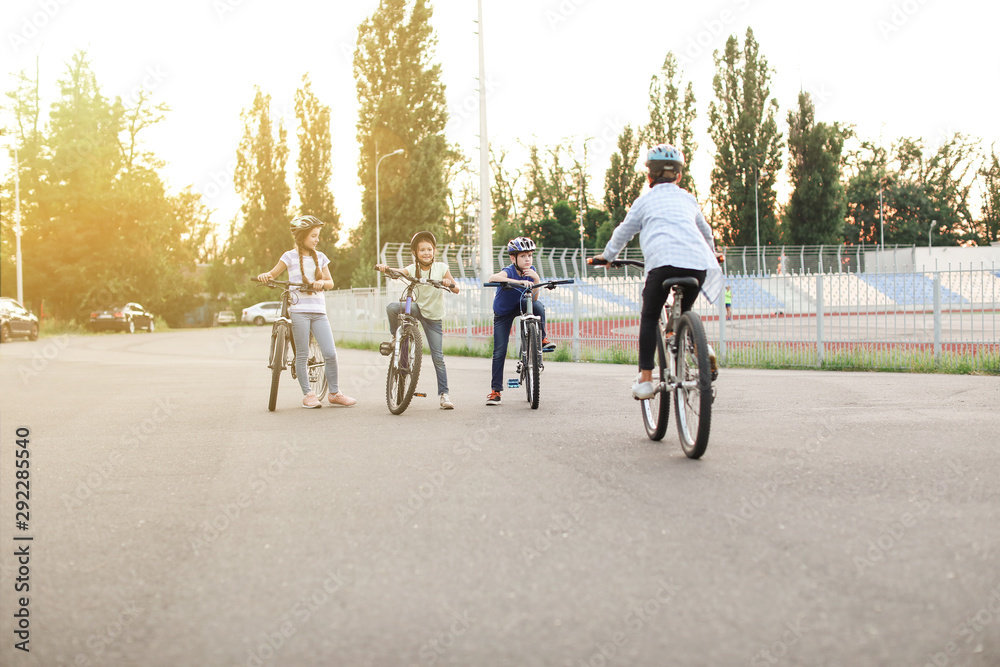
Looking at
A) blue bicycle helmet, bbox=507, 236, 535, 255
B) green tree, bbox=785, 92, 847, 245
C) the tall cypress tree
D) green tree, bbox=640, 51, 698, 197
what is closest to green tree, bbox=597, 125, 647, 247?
green tree, bbox=640, 51, 698, 197

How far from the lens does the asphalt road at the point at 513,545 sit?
8.71 ft

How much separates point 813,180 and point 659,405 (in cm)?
5749

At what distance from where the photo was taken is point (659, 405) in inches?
236

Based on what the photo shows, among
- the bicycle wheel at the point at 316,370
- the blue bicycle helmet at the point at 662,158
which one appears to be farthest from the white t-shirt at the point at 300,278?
the blue bicycle helmet at the point at 662,158

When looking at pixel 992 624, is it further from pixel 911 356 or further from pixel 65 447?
pixel 911 356

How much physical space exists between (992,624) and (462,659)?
1551mm

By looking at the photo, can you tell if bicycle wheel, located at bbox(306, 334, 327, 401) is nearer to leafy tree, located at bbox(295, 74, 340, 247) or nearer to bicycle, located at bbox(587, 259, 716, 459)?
bicycle, located at bbox(587, 259, 716, 459)

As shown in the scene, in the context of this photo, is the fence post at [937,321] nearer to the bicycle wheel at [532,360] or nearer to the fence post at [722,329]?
Answer: the fence post at [722,329]

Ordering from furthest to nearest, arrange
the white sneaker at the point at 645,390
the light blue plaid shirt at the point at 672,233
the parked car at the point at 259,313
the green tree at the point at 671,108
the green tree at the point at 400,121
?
1. the green tree at the point at 671,108
2. the parked car at the point at 259,313
3. the green tree at the point at 400,121
4. the white sneaker at the point at 645,390
5. the light blue plaid shirt at the point at 672,233

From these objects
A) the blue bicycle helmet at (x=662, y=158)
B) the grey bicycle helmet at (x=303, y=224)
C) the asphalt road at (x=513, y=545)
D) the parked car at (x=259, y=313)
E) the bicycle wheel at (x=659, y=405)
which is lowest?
the asphalt road at (x=513, y=545)

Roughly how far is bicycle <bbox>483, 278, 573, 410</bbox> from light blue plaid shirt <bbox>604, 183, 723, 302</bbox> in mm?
2741

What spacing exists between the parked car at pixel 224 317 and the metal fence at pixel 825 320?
162ft

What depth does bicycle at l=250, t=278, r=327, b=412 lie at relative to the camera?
849 centimetres

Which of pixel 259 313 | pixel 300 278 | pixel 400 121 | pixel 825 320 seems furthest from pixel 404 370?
pixel 259 313
